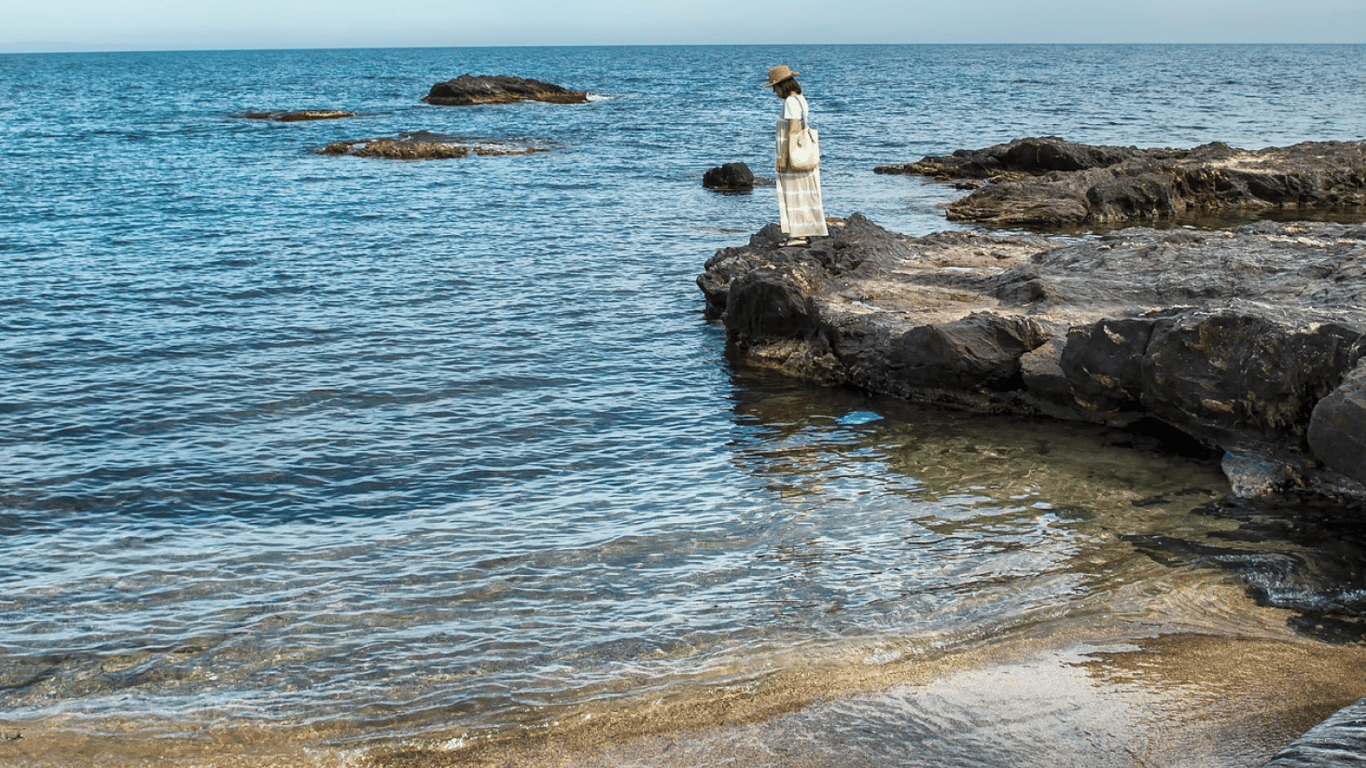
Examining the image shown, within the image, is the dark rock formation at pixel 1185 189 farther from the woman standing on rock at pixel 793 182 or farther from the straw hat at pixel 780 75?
the straw hat at pixel 780 75

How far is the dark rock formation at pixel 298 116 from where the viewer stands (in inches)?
2194

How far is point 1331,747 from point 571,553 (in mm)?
5025

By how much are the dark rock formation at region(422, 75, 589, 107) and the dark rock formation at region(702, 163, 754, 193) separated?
40.5 m

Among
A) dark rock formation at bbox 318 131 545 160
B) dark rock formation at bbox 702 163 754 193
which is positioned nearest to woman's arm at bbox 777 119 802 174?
dark rock formation at bbox 702 163 754 193

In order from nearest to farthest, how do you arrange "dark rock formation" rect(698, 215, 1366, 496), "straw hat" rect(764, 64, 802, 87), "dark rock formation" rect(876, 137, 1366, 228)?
"dark rock formation" rect(698, 215, 1366, 496) → "straw hat" rect(764, 64, 802, 87) → "dark rock formation" rect(876, 137, 1366, 228)

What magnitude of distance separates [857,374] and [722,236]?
11.0 metres

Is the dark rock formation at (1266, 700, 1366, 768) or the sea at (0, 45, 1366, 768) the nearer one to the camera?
the dark rock formation at (1266, 700, 1366, 768)

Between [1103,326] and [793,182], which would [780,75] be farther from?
[1103,326]

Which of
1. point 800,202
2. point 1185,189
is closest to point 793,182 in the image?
point 800,202

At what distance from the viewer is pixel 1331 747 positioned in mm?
4289

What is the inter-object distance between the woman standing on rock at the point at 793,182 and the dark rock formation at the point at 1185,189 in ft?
35.0

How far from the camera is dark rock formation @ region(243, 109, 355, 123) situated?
55.7 meters

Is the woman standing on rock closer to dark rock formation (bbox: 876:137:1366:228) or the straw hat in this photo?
the straw hat

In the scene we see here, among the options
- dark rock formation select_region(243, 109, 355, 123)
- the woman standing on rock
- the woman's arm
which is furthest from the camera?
dark rock formation select_region(243, 109, 355, 123)
